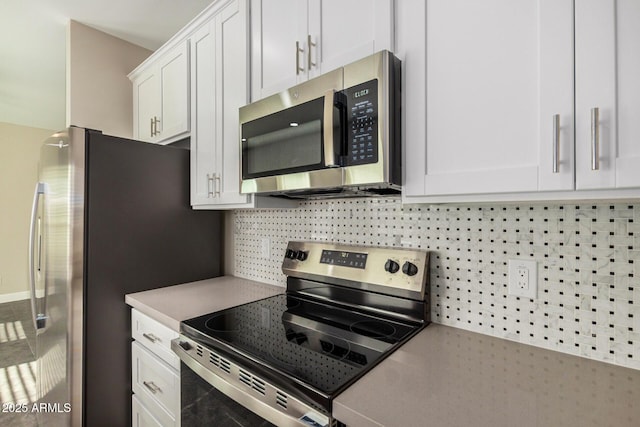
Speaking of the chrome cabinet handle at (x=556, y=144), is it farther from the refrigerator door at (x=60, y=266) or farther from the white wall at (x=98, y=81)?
the white wall at (x=98, y=81)

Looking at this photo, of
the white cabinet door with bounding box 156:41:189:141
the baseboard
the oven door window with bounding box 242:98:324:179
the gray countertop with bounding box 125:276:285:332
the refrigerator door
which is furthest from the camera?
the baseboard

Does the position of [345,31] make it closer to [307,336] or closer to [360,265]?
[360,265]

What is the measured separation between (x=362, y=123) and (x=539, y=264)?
0.73 m

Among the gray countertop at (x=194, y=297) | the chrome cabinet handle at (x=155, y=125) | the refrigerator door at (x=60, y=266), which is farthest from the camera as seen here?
the chrome cabinet handle at (x=155, y=125)

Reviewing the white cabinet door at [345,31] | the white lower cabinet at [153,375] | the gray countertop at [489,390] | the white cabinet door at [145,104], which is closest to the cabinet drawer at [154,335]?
the white lower cabinet at [153,375]

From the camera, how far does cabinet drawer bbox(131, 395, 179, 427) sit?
1.37 meters

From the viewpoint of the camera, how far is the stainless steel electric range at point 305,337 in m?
0.84

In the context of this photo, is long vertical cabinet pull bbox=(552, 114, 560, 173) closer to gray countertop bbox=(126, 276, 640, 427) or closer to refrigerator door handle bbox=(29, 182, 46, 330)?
gray countertop bbox=(126, 276, 640, 427)

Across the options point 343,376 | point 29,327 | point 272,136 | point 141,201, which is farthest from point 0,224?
point 343,376

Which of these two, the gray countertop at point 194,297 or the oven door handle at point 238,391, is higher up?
the gray countertop at point 194,297

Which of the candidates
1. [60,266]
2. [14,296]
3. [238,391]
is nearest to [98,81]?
[60,266]

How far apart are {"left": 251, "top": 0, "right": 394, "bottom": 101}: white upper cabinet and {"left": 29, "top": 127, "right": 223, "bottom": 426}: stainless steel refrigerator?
2.69ft

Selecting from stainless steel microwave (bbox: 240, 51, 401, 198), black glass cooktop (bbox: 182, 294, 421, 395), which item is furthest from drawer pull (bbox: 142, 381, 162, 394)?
stainless steel microwave (bbox: 240, 51, 401, 198)

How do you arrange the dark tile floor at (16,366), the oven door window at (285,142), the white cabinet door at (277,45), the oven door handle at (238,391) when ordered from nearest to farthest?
the oven door handle at (238,391) → the oven door window at (285,142) → the white cabinet door at (277,45) → the dark tile floor at (16,366)
